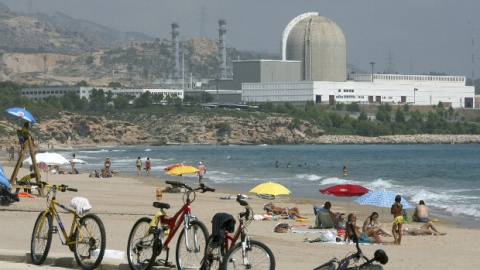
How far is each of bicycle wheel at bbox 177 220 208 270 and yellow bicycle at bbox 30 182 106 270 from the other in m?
1.08

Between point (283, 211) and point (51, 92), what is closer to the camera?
point (283, 211)

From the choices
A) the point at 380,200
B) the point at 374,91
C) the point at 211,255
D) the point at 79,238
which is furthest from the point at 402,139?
the point at 211,255

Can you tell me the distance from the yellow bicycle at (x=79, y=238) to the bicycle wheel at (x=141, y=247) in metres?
0.39

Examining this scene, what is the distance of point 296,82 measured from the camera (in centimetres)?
17562

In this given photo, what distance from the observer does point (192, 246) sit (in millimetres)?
11859

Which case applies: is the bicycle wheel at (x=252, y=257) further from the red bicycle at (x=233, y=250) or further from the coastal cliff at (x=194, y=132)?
the coastal cliff at (x=194, y=132)

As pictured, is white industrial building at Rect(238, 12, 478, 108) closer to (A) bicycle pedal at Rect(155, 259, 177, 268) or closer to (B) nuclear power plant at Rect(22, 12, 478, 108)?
(B) nuclear power plant at Rect(22, 12, 478, 108)

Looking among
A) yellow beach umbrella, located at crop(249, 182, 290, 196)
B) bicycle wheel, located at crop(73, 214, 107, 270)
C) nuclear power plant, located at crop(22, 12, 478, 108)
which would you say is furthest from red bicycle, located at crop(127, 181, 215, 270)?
nuclear power plant, located at crop(22, 12, 478, 108)

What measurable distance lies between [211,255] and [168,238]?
754 mm

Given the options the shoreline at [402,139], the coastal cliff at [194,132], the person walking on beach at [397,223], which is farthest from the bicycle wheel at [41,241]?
the shoreline at [402,139]

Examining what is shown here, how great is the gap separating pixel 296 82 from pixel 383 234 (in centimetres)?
15547

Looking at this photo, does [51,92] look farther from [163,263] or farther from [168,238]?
[168,238]

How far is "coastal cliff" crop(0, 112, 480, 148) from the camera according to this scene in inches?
5999

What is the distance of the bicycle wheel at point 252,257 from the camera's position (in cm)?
1099
